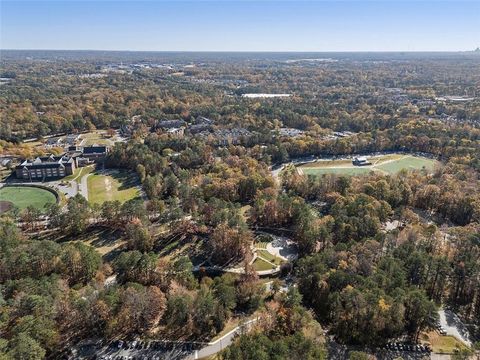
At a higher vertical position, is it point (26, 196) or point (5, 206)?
point (26, 196)

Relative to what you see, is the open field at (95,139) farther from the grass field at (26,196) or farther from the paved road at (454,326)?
the paved road at (454,326)

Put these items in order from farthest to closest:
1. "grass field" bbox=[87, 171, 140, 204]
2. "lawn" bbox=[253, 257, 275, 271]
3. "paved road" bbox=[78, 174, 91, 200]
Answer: "paved road" bbox=[78, 174, 91, 200], "grass field" bbox=[87, 171, 140, 204], "lawn" bbox=[253, 257, 275, 271]

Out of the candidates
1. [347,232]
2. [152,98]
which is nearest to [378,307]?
[347,232]

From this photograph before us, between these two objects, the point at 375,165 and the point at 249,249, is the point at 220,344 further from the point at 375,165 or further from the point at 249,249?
the point at 375,165

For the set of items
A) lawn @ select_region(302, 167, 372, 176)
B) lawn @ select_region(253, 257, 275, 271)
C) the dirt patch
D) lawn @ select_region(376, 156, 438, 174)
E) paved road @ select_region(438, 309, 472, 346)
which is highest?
lawn @ select_region(376, 156, 438, 174)

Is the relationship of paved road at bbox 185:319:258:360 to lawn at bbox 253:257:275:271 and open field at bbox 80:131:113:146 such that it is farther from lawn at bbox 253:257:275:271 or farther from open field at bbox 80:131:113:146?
open field at bbox 80:131:113:146

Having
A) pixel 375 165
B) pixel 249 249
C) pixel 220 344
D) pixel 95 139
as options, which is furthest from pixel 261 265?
pixel 95 139

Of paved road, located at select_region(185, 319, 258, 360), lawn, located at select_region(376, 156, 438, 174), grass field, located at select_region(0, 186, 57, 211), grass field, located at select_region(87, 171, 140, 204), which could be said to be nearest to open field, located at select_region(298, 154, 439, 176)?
lawn, located at select_region(376, 156, 438, 174)
